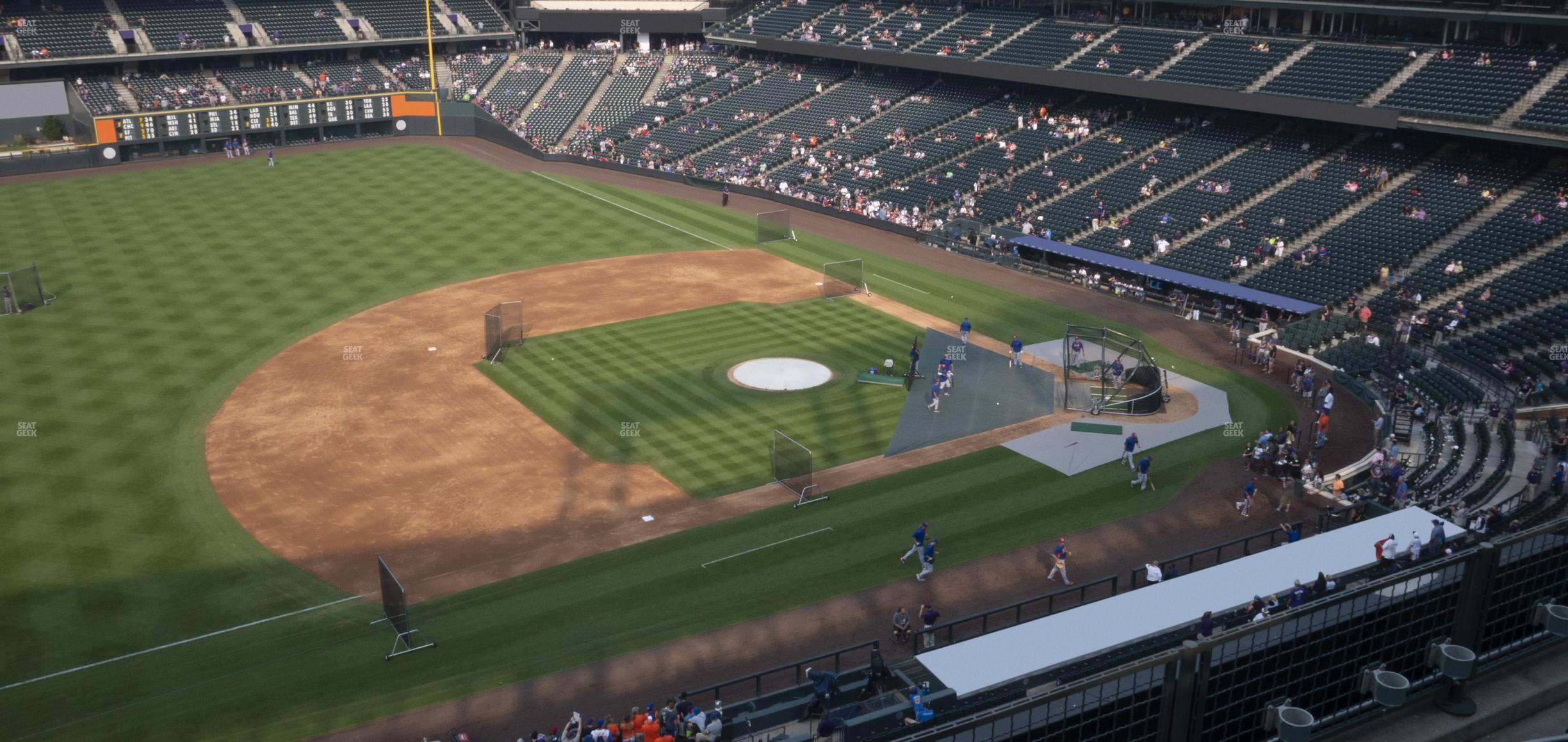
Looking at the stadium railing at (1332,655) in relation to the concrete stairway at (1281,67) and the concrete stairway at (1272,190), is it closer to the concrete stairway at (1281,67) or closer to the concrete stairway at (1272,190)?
the concrete stairway at (1272,190)

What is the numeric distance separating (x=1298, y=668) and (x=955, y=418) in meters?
22.4

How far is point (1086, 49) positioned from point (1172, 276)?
68.4ft

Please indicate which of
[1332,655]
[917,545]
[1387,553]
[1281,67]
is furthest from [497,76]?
[1332,655]

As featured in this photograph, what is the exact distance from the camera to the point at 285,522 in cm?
3189

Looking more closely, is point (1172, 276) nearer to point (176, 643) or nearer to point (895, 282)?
point (895, 282)

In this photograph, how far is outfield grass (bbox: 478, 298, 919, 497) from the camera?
36.2m

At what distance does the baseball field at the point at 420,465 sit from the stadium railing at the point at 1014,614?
2776mm

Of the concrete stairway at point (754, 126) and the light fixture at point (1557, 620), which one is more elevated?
the concrete stairway at point (754, 126)

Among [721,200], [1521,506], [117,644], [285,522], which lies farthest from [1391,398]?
[721,200]

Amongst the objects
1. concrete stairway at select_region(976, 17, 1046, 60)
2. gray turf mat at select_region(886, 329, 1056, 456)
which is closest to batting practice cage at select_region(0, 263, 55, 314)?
gray turf mat at select_region(886, 329, 1056, 456)

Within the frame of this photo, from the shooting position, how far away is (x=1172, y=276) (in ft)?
169

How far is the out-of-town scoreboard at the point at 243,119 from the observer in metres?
76.4

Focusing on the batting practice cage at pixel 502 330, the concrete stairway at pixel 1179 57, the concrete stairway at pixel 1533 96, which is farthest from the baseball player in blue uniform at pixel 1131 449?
Answer: the concrete stairway at pixel 1179 57

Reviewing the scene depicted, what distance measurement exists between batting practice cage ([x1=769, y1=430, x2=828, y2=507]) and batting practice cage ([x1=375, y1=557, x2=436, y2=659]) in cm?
1110
